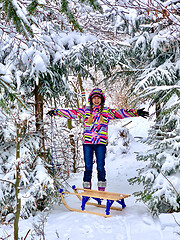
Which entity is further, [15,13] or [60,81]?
[60,81]

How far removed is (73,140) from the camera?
8828mm

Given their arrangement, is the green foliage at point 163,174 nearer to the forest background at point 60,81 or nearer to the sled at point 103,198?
the forest background at point 60,81

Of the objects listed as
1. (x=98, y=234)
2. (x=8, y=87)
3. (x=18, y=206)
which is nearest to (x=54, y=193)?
(x=98, y=234)

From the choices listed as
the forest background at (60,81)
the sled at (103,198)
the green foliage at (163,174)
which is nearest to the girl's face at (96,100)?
the forest background at (60,81)

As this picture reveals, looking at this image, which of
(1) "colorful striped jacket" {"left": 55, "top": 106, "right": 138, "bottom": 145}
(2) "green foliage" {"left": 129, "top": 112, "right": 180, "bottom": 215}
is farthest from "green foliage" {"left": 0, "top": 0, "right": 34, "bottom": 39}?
(1) "colorful striped jacket" {"left": 55, "top": 106, "right": 138, "bottom": 145}

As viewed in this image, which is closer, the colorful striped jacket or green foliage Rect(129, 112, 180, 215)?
green foliage Rect(129, 112, 180, 215)

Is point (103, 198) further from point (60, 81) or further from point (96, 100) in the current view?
point (60, 81)

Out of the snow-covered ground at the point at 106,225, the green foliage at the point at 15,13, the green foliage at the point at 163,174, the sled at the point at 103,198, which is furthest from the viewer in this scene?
the sled at the point at 103,198

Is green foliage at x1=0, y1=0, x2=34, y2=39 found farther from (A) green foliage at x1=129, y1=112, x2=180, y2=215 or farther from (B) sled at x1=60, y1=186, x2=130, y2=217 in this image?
(B) sled at x1=60, y1=186, x2=130, y2=217

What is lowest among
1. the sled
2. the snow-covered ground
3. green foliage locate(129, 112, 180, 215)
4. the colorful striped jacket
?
the snow-covered ground

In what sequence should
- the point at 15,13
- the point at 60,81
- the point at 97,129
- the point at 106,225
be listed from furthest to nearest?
the point at 60,81 < the point at 97,129 < the point at 106,225 < the point at 15,13

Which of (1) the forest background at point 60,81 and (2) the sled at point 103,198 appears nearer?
(1) the forest background at point 60,81

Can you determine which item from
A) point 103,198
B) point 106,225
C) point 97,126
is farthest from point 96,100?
point 106,225

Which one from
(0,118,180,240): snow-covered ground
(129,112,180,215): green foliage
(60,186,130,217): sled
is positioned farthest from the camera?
(60,186,130,217): sled
